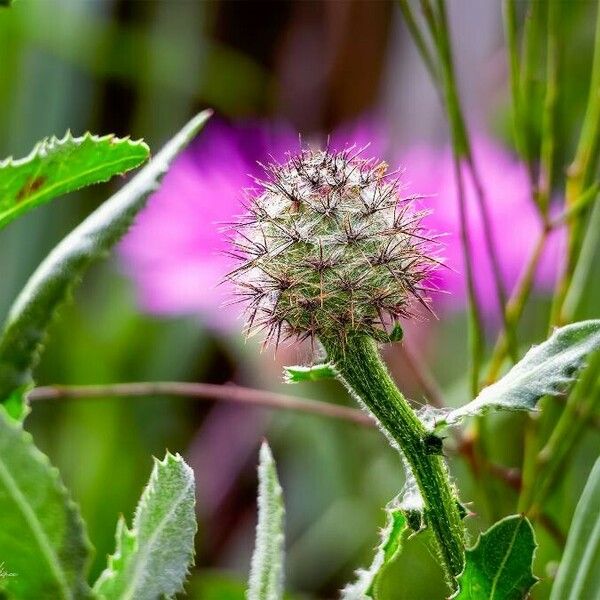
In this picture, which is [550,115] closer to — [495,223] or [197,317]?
[495,223]

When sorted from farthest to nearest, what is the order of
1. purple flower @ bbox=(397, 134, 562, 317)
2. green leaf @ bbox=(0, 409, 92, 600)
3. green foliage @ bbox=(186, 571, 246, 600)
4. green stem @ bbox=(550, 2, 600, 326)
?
1. purple flower @ bbox=(397, 134, 562, 317)
2. green foliage @ bbox=(186, 571, 246, 600)
3. green stem @ bbox=(550, 2, 600, 326)
4. green leaf @ bbox=(0, 409, 92, 600)

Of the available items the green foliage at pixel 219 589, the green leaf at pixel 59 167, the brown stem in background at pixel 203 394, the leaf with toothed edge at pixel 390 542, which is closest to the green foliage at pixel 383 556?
the leaf with toothed edge at pixel 390 542

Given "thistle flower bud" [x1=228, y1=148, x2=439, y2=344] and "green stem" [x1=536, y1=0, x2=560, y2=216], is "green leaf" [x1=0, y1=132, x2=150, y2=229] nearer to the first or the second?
"thistle flower bud" [x1=228, y1=148, x2=439, y2=344]

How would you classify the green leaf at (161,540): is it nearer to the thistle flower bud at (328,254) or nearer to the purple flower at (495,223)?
the thistle flower bud at (328,254)

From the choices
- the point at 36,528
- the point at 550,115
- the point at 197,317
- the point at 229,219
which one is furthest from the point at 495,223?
the point at 36,528

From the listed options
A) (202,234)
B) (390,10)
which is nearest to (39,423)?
(202,234)

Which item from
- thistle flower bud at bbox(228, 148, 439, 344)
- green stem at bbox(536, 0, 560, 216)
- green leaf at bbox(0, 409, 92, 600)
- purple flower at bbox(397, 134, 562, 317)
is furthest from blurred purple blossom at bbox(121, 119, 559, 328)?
green leaf at bbox(0, 409, 92, 600)

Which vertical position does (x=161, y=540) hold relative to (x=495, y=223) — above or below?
below
